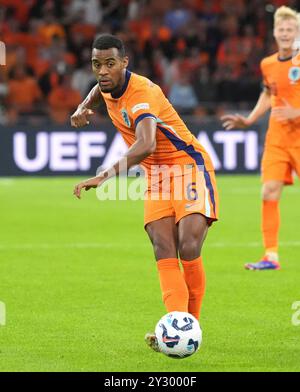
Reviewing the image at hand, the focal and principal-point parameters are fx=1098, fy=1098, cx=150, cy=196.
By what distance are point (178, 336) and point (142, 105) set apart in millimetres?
1332

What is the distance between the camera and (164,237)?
656cm

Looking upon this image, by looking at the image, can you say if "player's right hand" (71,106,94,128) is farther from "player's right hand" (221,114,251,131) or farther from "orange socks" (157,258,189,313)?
"player's right hand" (221,114,251,131)

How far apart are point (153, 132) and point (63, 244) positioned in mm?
5686

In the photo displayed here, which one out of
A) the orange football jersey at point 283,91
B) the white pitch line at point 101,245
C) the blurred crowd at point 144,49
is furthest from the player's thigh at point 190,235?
the blurred crowd at point 144,49

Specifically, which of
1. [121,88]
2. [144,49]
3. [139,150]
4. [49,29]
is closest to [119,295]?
[121,88]

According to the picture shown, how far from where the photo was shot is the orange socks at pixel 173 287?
6395mm

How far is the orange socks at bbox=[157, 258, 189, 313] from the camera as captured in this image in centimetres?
639

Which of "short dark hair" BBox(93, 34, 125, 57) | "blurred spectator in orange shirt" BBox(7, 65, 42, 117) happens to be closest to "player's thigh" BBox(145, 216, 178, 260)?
"short dark hair" BBox(93, 34, 125, 57)

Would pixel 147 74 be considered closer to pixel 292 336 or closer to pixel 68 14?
pixel 68 14

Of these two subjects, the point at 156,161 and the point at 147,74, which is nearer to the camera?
the point at 156,161

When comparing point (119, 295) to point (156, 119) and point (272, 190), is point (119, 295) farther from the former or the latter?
point (156, 119)

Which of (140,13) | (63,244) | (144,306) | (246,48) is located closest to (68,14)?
(140,13)

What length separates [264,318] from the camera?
7645 mm
